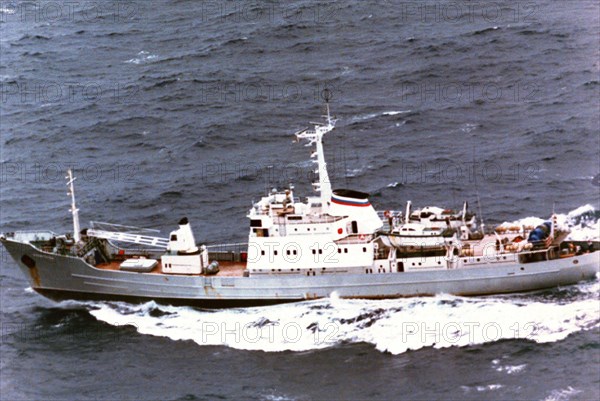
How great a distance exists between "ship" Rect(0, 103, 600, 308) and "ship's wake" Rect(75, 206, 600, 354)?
80 centimetres

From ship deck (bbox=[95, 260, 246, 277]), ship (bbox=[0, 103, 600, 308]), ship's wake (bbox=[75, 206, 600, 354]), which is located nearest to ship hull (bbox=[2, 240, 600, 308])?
ship (bbox=[0, 103, 600, 308])

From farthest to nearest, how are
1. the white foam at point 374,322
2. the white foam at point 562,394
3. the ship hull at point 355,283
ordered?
the ship hull at point 355,283 < the white foam at point 374,322 < the white foam at point 562,394

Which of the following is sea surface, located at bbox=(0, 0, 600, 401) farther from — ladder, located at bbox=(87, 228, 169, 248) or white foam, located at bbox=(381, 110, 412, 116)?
ladder, located at bbox=(87, 228, 169, 248)

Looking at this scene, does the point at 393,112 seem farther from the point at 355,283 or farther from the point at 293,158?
the point at 355,283

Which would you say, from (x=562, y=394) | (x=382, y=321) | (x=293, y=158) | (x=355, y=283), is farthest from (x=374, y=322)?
(x=293, y=158)

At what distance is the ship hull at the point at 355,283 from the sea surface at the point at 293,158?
30.9 inches

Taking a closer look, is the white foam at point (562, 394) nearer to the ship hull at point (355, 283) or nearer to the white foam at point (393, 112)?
the ship hull at point (355, 283)

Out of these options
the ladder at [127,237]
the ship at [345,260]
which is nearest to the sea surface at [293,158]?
the ship at [345,260]

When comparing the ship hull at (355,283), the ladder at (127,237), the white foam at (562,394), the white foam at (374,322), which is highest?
the ladder at (127,237)

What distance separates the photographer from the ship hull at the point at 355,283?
65188mm

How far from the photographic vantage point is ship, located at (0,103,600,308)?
6538cm

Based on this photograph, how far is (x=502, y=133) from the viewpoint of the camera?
8331cm

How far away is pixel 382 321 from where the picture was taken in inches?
2466

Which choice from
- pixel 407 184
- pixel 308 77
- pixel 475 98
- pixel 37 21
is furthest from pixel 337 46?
pixel 37 21
